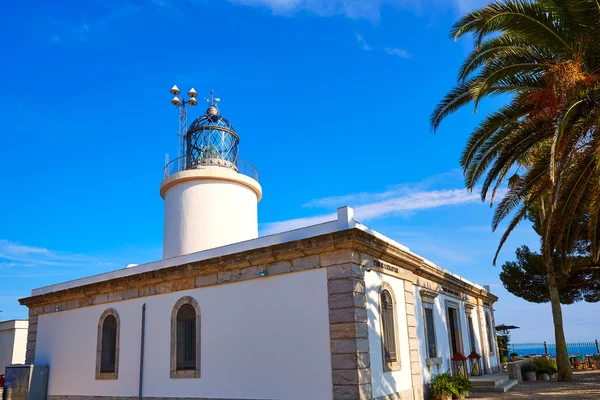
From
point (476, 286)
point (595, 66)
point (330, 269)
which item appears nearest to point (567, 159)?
point (595, 66)

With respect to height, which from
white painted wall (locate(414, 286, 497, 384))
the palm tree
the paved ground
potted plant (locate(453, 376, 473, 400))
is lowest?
the paved ground

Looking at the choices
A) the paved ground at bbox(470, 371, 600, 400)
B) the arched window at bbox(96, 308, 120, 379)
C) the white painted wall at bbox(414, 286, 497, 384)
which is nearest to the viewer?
the paved ground at bbox(470, 371, 600, 400)

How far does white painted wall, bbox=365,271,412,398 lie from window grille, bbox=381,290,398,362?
0.19 metres

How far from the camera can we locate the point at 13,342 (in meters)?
23.1

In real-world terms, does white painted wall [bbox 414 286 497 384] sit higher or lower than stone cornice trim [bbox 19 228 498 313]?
lower

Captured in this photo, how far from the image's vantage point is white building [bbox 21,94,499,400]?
32.9ft

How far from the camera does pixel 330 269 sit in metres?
10.1

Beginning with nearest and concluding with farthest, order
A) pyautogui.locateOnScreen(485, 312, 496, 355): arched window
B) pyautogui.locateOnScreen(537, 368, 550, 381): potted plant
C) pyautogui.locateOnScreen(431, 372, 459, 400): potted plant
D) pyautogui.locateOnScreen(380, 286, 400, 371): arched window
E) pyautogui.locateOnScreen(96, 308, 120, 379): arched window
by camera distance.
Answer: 1. pyautogui.locateOnScreen(380, 286, 400, 371): arched window
2. pyautogui.locateOnScreen(431, 372, 459, 400): potted plant
3. pyautogui.locateOnScreen(96, 308, 120, 379): arched window
4. pyautogui.locateOnScreen(537, 368, 550, 381): potted plant
5. pyautogui.locateOnScreen(485, 312, 496, 355): arched window

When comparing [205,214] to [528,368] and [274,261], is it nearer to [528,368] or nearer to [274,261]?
[274,261]

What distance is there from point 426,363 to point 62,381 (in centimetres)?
1061

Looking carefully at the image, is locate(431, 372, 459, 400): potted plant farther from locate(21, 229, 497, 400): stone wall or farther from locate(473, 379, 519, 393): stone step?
locate(473, 379, 519, 393): stone step

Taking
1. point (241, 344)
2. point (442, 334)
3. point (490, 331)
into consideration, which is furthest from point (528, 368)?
point (241, 344)

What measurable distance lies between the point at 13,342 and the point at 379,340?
19513mm

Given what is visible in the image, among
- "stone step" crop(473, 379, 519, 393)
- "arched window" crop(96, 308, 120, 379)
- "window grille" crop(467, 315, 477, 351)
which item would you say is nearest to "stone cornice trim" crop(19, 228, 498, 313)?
"arched window" crop(96, 308, 120, 379)
